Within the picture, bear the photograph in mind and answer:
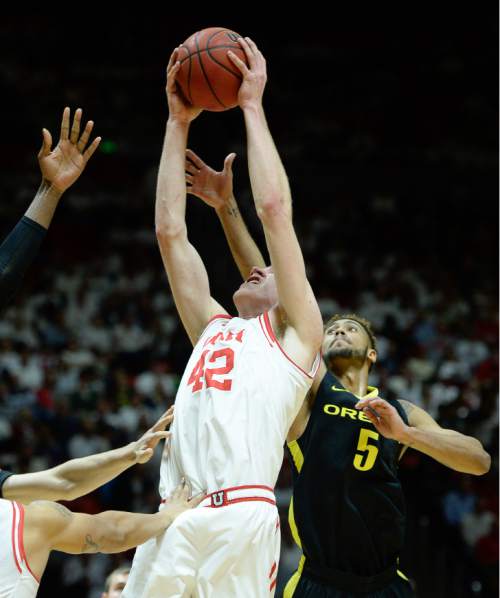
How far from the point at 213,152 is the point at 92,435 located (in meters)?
6.07

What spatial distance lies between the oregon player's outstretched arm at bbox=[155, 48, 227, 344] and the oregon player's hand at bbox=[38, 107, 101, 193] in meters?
0.44

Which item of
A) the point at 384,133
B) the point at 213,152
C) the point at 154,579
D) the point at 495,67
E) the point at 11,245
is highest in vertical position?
the point at 495,67

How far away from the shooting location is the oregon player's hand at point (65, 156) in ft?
15.2

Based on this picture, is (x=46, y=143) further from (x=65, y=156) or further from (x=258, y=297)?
(x=258, y=297)

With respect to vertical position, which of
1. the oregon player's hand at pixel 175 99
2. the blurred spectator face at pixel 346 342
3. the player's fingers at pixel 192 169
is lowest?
the blurred spectator face at pixel 346 342

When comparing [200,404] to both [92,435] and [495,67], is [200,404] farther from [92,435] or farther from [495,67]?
[495,67]

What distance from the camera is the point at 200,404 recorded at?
3967mm

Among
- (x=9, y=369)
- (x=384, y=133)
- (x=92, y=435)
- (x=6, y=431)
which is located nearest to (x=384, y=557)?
(x=92, y=435)

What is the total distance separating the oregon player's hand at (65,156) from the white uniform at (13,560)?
1.75 m

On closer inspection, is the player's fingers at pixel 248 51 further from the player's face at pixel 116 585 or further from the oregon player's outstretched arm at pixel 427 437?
the player's face at pixel 116 585

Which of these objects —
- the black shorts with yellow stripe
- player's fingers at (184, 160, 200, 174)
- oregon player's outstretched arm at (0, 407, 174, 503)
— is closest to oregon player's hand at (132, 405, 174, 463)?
oregon player's outstretched arm at (0, 407, 174, 503)

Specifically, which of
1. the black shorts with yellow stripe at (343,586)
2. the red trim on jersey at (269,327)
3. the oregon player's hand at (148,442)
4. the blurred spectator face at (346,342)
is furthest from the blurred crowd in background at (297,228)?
the red trim on jersey at (269,327)

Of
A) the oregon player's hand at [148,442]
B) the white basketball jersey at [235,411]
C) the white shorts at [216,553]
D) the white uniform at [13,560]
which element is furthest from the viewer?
the oregon player's hand at [148,442]

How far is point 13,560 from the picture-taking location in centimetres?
349
